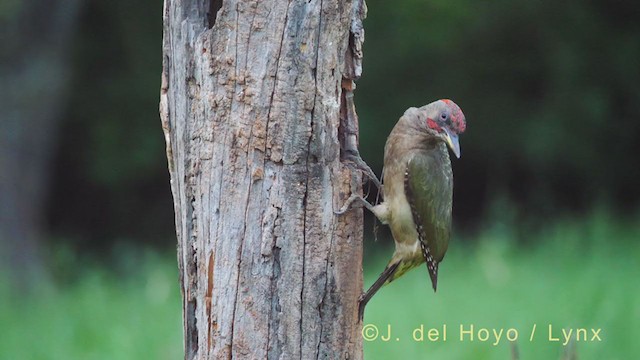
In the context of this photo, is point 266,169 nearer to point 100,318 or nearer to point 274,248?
point 274,248

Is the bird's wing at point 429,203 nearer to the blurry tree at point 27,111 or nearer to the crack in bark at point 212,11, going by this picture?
the crack in bark at point 212,11

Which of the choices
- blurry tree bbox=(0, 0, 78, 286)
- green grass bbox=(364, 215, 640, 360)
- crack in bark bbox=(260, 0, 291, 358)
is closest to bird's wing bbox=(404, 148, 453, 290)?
crack in bark bbox=(260, 0, 291, 358)

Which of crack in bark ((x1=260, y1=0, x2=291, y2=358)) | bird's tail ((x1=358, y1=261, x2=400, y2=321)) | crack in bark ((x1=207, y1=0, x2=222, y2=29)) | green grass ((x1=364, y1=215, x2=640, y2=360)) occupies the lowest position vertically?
green grass ((x1=364, y1=215, x2=640, y2=360))

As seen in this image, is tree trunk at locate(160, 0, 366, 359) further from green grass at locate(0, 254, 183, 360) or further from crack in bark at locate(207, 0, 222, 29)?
green grass at locate(0, 254, 183, 360)

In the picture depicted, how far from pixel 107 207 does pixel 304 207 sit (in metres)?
5.71

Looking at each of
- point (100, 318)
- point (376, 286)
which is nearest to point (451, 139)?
point (376, 286)

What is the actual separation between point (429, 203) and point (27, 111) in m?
4.34

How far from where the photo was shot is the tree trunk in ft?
10.6

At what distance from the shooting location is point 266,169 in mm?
3262

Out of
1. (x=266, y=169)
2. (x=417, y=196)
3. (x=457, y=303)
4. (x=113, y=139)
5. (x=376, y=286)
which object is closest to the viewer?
(x=266, y=169)

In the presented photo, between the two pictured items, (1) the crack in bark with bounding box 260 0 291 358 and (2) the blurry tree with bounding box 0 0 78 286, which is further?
(2) the blurry tree with bounding box 0 0 78 286

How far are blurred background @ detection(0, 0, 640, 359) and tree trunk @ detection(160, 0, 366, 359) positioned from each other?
412 cm

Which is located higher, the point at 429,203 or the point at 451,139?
the point at 451,139

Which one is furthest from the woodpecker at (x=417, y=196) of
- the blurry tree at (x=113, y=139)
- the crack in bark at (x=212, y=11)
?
the blurry tree at (x=113, y=139)
